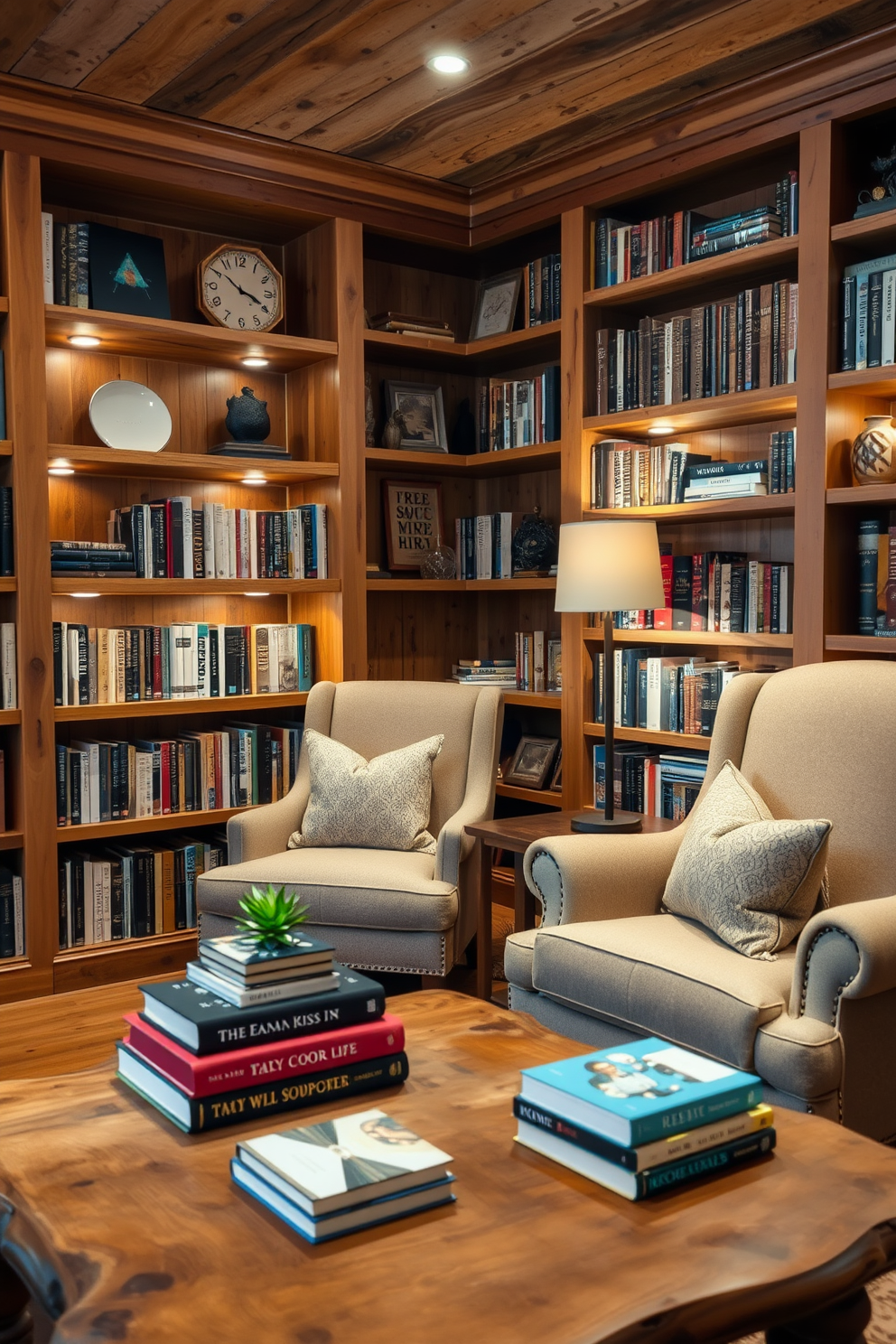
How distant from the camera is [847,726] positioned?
2.68 metres

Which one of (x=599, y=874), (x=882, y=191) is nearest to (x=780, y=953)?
(x=599, y=874)

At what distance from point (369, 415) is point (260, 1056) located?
3.09 meters

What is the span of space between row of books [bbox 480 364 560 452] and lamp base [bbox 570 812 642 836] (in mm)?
1483

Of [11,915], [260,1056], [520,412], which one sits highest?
[520,412]

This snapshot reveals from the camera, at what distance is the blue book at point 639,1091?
1.42 m

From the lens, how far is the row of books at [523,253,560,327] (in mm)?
4113

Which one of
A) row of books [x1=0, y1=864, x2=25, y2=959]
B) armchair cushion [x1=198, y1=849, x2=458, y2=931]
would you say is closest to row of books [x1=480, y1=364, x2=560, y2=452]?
armchair cushion [x1=198, y1=849, x2=458, y2=931]

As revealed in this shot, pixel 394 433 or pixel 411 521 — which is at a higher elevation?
pixel 394 433

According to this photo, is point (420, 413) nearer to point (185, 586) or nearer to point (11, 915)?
point (185, 586)

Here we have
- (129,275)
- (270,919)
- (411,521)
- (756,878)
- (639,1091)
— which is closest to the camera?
(639,1091)

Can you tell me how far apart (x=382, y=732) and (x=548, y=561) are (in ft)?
3.34

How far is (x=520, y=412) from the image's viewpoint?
4293 millimetres

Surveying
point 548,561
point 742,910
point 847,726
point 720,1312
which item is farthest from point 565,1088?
point 548,561

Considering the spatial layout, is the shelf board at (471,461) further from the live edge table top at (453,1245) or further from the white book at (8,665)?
the live edge table top at (453,1245)
